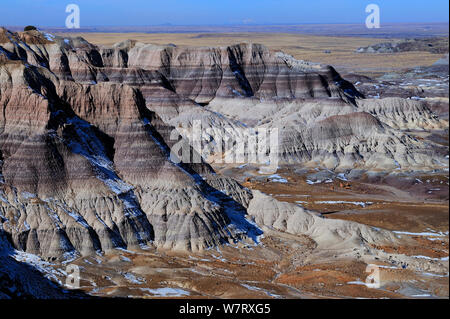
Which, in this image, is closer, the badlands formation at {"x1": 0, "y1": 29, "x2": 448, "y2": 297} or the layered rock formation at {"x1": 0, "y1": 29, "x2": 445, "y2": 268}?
the badlands formation at {"x1": 0, "y1": 29, "x2": 448, "y2": 297}

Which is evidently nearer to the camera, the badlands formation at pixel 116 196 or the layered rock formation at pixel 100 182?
the badlands formation at pixel 116 196

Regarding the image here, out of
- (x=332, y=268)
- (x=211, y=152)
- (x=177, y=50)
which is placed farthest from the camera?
(x=177, y=50)

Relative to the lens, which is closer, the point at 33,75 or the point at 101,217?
the point at 101,217

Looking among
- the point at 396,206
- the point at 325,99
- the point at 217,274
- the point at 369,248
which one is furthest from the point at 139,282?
the point at 325,99

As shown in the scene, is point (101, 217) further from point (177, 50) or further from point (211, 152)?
point (177, 50)

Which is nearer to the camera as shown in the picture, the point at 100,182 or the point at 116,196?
the point at 116,196

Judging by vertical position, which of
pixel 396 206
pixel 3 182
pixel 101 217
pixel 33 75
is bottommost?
pixel 396 206

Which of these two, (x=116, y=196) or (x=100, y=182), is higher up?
(x=100, y=182)

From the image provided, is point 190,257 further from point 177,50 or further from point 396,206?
point 177,50
